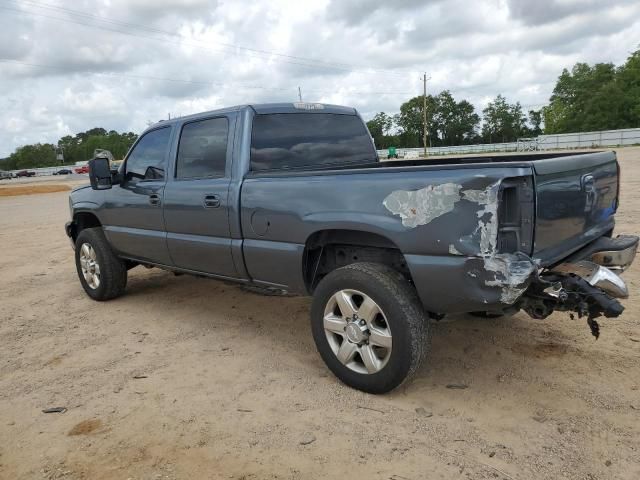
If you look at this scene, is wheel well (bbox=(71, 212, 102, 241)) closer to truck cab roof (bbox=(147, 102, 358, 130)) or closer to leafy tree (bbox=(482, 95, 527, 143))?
truck cab roof (bbox=(147, 102, 358, 130))

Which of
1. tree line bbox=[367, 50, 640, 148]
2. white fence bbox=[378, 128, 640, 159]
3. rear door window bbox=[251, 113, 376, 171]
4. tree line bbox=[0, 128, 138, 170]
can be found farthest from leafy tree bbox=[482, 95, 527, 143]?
rear door window bbox=[251, 113, 376, 171]

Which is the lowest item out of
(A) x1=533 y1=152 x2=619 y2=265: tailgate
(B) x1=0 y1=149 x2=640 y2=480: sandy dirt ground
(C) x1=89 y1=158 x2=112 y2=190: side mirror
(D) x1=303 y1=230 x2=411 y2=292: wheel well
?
(B) x1=0 y1=149 x2=640 y2=480: sandy dirt ground

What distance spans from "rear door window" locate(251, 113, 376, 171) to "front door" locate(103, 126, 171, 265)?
1.11 m

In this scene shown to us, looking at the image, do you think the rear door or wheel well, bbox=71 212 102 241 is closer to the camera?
the rear door

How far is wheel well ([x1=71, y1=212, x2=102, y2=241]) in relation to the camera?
595cm

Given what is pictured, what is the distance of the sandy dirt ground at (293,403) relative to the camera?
8.47ft

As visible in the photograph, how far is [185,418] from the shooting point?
10.1ft

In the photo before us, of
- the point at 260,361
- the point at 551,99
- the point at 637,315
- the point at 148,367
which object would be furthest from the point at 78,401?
the point at 551,99

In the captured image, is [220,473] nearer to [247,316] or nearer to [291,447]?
[291,447]

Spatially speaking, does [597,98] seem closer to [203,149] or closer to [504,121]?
[504,121]

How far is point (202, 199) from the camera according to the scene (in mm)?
4156

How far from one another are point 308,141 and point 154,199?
4.90 feet

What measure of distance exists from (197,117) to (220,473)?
2.97 metres

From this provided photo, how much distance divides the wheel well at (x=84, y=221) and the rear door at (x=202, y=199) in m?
1.84
